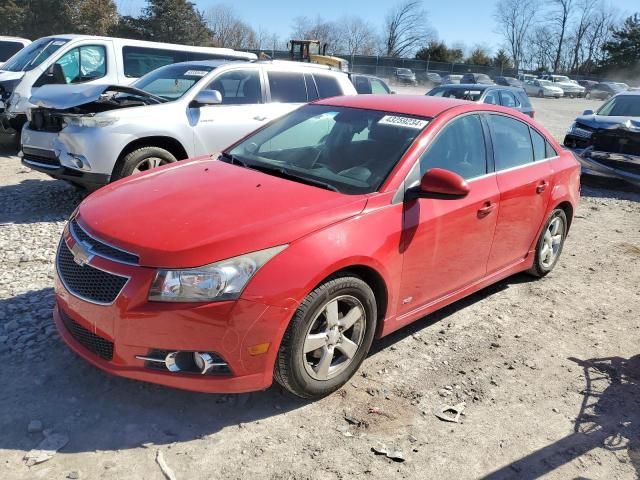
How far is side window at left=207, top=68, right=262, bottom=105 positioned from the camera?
22.4 ft

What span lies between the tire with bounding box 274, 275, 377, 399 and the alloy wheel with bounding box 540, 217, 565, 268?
2.49 meters

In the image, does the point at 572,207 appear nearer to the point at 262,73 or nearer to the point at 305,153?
the point at 305,153

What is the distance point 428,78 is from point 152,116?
149ft

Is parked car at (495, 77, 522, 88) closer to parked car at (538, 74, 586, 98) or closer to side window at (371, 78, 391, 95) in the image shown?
parked car at (538, 74, 586, 98)

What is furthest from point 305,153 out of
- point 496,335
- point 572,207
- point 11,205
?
point 11,205

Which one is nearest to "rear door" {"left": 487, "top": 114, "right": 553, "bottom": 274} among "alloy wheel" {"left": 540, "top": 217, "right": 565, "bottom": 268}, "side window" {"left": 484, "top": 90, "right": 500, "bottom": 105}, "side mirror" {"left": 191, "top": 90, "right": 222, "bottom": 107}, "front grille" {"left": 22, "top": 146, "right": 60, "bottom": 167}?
"alloy wheel" {"left": 540, "top": 217, "right": 565, "bottom": 268}

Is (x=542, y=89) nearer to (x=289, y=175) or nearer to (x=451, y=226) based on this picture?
(x=451, y=226)

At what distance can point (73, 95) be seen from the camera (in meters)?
6.03

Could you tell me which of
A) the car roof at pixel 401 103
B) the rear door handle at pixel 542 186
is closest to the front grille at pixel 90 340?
the car roof at pixel 401 103

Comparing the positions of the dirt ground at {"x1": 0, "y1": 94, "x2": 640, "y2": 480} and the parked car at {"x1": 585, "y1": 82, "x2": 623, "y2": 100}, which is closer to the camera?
the dirt ground at {"x1": 0, "y1": 94, "x2": 640, "y2": 480}

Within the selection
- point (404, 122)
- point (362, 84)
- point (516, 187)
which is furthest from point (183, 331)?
point (362, 84)

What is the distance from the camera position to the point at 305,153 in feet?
12.4

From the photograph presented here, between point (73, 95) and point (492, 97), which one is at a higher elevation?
point (492, 97)

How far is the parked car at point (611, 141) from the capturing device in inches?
357
